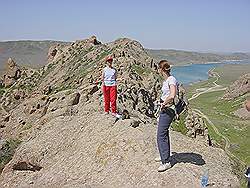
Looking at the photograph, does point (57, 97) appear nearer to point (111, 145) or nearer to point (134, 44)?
point (111, 145)

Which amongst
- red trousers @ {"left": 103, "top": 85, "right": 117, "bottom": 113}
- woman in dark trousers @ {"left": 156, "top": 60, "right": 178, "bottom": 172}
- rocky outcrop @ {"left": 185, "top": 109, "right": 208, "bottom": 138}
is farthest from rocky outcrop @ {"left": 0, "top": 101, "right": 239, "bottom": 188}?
rocky outcrop @ {"left": 185, "top": 109, "right": 208, "bottom": 138}

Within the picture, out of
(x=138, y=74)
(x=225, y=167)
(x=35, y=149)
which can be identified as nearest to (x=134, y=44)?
(x=138, y=74)

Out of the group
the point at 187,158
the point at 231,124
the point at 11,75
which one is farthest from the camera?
the point at 231,124

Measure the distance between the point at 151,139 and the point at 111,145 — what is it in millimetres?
1593

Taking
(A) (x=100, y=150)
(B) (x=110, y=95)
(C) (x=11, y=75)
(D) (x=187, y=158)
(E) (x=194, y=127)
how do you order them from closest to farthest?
(D) (x=187, y=158)
(A) (x=100, y=150)
(B) (x=110, y=95)
(E) (x=194, y=127)
(C) (x=11, y=75)

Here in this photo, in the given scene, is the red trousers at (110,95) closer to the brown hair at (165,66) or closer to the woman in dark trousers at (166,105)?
the woman in dark trousers at (166,105)

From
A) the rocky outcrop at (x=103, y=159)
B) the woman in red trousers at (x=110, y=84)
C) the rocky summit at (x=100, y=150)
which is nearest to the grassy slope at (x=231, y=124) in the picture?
the rocky summit at (x=100, y=150)

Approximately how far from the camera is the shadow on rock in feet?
46.8

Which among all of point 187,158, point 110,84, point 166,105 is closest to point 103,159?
point 187,158

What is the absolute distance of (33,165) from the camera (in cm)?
1819

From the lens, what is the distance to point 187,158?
1473 cm

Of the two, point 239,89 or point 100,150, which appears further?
point 239,89

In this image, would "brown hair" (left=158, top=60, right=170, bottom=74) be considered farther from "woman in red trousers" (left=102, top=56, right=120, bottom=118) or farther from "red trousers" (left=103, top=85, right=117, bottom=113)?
"red trousers" (left=103, top=85, right=117, bottom=113)

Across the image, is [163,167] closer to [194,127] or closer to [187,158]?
[187,158]
